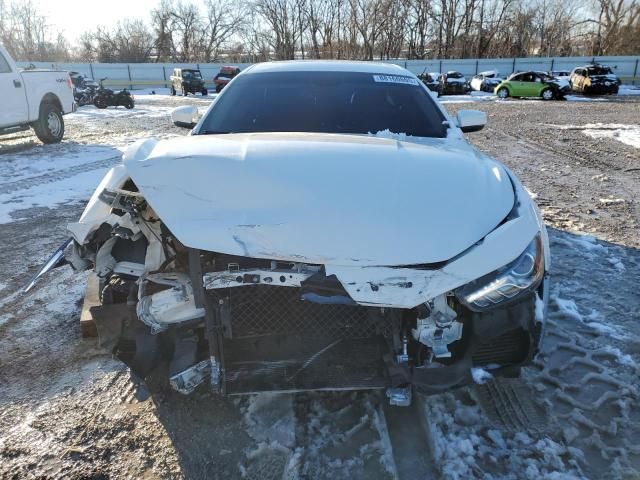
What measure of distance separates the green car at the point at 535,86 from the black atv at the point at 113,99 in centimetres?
1793

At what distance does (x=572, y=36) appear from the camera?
5347 centimetres

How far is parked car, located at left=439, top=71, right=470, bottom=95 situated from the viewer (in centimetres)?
2700

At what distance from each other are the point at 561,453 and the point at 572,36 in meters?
62.8

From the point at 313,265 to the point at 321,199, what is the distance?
0.28 metres

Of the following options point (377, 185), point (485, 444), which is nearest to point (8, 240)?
point (377, 185)

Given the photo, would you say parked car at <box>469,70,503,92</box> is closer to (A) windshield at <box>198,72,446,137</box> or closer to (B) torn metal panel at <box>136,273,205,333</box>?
(A) windshield at <box>198,72,446,137</box>

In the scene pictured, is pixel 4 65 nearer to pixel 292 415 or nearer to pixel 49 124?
pixel 49 124

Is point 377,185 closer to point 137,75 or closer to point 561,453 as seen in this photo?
point 561,453

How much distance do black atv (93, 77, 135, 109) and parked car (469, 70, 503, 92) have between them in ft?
64.6

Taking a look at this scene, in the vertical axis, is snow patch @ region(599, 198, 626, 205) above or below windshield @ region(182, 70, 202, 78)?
below

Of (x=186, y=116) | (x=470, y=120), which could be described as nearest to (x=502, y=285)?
(x=470, y=120)

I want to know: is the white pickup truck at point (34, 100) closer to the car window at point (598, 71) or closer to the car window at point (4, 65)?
Result: the car window at point (4, 65)

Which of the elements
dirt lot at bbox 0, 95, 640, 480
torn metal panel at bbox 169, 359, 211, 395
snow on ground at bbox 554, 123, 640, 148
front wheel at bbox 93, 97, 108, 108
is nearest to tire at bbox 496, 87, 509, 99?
snow on ground at bbox 554, 123, 640, 148

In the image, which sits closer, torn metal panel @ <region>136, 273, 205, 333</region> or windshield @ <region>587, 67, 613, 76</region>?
torn metal panel @ <region>136, 273, 205, 333</region>
